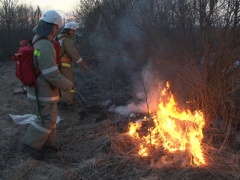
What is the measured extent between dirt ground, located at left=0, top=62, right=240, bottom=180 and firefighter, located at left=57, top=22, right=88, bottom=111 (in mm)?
1284

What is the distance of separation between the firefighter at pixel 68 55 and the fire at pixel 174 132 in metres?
2.65

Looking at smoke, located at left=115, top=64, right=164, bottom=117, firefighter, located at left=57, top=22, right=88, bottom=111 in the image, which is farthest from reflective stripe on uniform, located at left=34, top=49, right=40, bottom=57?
firefighter, located at left=57, top=22, right=88, bottom=111

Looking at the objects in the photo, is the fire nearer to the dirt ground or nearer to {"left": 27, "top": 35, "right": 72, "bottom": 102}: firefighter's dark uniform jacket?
the dirt ground

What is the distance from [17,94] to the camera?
9219 mm

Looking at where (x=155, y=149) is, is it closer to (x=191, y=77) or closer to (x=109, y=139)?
(x=109, y=139)

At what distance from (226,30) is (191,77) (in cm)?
89

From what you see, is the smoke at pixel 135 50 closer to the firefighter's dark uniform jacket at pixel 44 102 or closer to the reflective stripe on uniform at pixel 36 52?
the firefighter's dark uniform jacket at pixel 44 102

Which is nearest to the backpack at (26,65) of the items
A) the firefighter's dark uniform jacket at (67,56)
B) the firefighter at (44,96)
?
the firefighter at (44,96)

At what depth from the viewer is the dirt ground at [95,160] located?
3.73 meters

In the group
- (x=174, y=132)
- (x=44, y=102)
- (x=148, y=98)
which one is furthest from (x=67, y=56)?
(x=174, y=132)

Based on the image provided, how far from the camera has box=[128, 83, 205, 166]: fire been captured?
415 centimetres

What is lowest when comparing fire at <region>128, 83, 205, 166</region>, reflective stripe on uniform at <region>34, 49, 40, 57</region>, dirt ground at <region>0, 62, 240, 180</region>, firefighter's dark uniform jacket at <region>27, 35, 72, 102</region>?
dirt ground at <region>0, 62, 240, 180</region>

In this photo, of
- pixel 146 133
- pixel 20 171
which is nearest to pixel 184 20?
pixel 146 133

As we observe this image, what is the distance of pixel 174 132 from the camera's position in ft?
15.0
